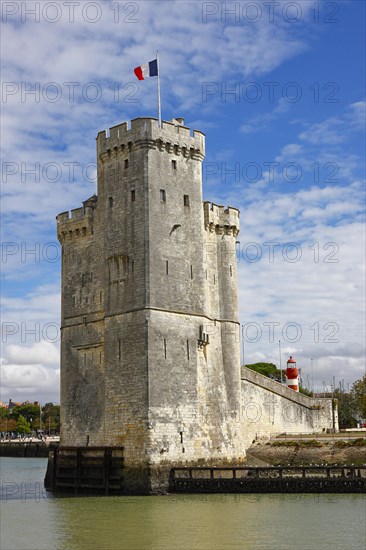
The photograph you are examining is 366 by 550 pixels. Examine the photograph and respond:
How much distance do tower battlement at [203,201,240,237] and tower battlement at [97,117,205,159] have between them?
320 centimetres

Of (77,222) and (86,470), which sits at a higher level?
(77,222)

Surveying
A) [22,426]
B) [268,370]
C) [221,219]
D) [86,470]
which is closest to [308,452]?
[86,470]

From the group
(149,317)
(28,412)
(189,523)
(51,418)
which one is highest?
(149,317)

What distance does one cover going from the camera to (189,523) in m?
24.0

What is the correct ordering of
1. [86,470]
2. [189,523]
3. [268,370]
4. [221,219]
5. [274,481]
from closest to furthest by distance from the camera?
[189,523] < [274,481] < [86,470] < [221,219] < [268,370]

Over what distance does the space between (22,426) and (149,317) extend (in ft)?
327

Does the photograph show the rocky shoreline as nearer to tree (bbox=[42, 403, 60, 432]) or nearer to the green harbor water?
the green harbor water

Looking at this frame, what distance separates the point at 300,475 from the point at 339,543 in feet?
41.3

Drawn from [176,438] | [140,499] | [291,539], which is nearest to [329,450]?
[176,438]

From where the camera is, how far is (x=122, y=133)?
A: 3484cm

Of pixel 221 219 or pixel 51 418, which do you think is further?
pixel 51 418

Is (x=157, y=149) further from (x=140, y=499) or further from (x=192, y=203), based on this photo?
(x=140, y=499)

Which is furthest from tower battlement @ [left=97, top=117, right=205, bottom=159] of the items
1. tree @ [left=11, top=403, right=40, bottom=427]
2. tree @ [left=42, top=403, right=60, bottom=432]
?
tree @ [left=11, top=403, right=40, bottom=427]

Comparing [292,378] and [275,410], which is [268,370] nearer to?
[292,378]
